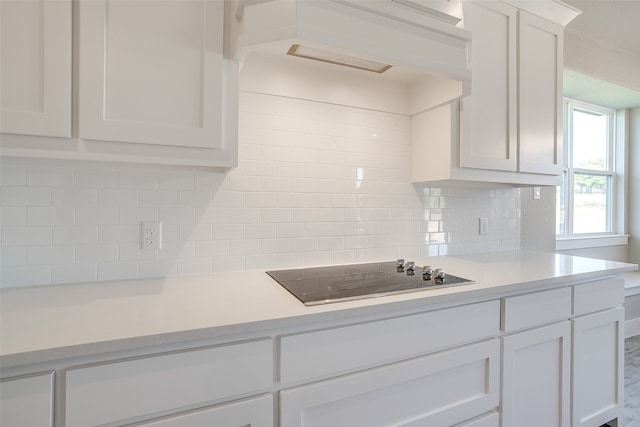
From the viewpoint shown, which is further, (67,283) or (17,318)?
(67,283)

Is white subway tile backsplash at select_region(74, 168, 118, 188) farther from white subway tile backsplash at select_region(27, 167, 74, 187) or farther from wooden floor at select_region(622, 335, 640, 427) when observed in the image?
wooden floor at select_region(622, 335, 640, 427)

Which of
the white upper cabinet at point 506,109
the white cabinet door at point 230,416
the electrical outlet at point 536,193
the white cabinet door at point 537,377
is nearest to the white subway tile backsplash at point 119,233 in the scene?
the white cabinet door at point 230,416

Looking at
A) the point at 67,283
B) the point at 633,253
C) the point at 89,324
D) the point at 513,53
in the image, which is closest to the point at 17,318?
the point at 89,324

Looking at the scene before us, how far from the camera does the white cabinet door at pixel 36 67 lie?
905mm

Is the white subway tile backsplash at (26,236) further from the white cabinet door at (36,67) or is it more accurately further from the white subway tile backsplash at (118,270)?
the white cabinet door at (36,67)

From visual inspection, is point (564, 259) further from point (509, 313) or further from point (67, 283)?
point (67, 283)

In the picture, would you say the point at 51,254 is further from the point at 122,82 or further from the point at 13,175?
the point at 122,82

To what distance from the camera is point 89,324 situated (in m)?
0.84

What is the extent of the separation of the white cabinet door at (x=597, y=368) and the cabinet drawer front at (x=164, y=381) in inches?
61.8

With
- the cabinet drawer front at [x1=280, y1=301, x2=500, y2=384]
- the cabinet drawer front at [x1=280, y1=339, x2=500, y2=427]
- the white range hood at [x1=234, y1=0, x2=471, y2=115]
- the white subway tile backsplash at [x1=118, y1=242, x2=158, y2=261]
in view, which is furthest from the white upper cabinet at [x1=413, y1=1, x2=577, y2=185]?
the white subway tile backsplash at [x1=118, y1=242, x2=158, y2=261]

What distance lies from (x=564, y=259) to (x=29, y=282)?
8.50 ft

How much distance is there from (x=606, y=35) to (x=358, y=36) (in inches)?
110

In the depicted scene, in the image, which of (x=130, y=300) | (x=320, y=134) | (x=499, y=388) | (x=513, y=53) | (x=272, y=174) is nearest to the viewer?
(x=130, y=300)

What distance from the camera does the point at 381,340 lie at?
1.08 metres
